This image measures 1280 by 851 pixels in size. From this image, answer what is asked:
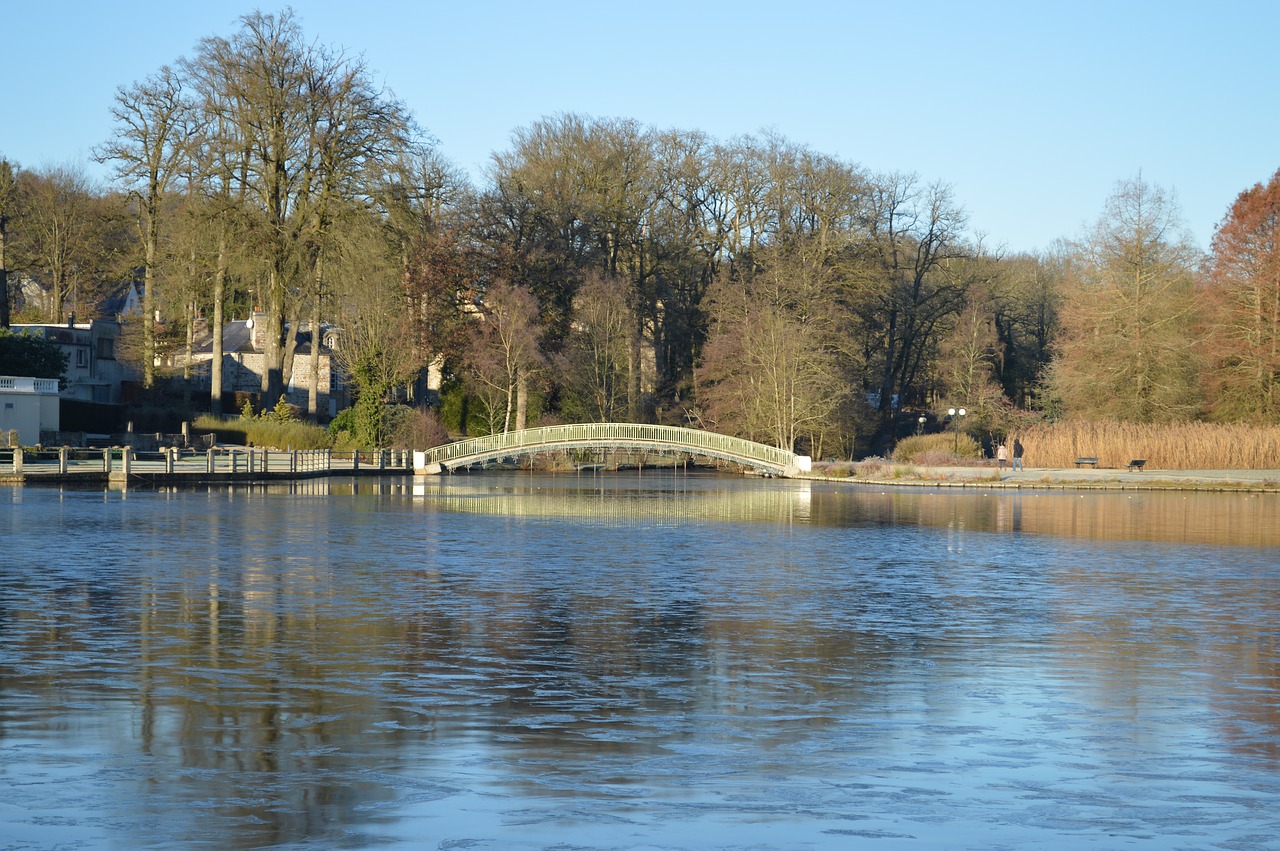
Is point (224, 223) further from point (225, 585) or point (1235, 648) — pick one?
point (1235, 648)

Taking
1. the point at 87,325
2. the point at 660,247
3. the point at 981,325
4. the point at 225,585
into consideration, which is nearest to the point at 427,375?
the point at 660,247

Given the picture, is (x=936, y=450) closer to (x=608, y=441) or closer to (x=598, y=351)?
(x=608, y=441)

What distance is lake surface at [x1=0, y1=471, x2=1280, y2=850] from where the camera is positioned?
7.02 meters

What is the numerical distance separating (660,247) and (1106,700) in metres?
57.0

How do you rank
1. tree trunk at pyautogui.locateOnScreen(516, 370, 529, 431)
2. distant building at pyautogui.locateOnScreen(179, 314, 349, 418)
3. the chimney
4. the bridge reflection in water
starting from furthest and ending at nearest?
the chimney < distant building at pyautogui.locateOnScreen(179, 314, 349, 418) < tree trunk at pyautogui.locateOnScreen(516, 370, 529, 431) < the bridge reflection in water

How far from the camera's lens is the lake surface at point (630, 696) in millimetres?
7016

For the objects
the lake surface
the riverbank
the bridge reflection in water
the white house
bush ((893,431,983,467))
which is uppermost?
the white house

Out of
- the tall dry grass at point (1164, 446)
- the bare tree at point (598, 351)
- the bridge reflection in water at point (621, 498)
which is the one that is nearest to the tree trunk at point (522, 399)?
the bare tree at point (598, 351)

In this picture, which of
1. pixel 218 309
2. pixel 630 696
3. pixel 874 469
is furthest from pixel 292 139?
pixel 630 696

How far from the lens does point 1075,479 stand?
155 feet

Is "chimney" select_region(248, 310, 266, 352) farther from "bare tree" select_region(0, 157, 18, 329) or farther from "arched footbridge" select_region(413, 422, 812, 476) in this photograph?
"arched footbridge" select_region(413, 422, 812, 476)

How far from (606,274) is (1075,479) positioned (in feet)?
84.4

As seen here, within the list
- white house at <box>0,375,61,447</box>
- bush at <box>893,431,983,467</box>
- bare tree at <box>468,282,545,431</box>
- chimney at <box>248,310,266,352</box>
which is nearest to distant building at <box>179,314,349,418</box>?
chimney at <box>248,310,266,352</box>

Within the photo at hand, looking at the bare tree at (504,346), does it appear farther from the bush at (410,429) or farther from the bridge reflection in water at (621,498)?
the bridge reflection in water at (621,498)
